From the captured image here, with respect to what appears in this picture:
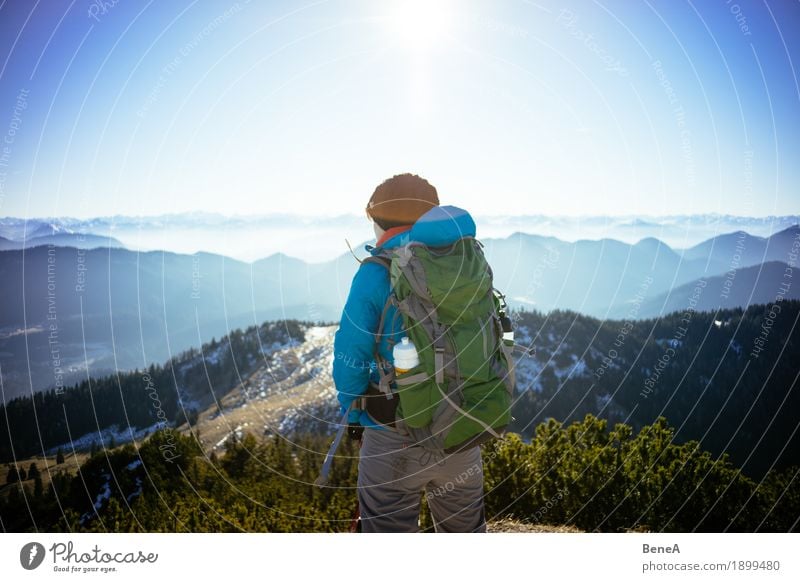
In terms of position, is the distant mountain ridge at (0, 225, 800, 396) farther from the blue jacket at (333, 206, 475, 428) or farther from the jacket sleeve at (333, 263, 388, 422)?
the jacket sleeve at (333, 263, 388, 422)

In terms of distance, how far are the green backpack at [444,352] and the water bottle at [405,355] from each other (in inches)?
1.6

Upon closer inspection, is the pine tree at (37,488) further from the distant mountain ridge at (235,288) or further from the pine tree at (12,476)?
the distant mountain ridge at (235,288)

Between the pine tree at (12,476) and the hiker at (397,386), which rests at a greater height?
the hiker at (397,386)

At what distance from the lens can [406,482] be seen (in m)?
3.02

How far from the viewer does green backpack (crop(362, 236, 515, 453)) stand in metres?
2.78

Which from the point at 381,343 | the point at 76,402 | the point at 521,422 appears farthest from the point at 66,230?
the point at 521,422

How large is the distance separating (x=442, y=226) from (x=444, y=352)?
685 mm

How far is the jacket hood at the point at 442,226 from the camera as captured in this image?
282 centimetres

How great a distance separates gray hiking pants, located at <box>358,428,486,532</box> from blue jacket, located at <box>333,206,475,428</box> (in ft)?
1.42
